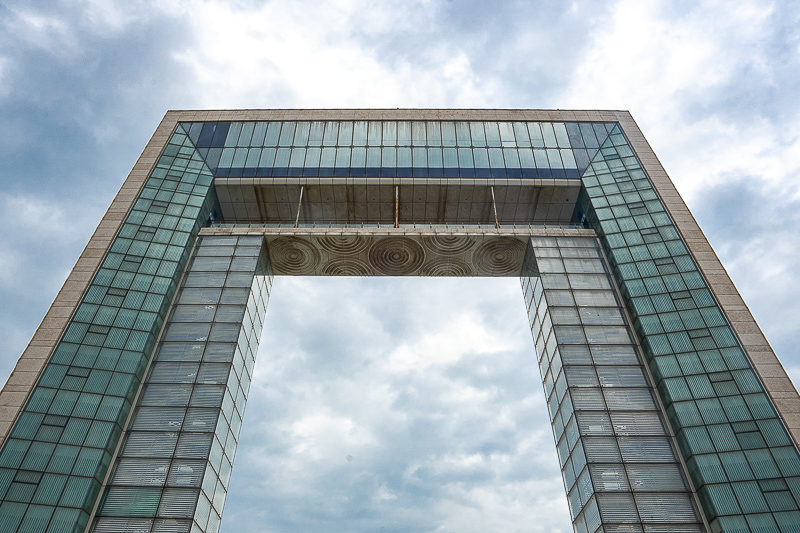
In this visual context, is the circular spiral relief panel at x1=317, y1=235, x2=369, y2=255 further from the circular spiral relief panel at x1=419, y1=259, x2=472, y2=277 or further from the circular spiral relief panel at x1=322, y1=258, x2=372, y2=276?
the circular spiral relief panel at x1=419, y1=259, x2=472, y2=277

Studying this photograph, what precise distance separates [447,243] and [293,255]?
41.7 ft

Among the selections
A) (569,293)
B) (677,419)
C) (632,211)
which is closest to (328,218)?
(569,293)

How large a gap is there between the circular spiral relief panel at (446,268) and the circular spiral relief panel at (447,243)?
4.84ft

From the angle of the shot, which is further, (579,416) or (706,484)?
(579,416)

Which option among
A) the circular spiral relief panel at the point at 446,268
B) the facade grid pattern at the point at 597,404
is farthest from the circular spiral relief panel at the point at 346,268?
the facade grid pattern at the point at 597,404

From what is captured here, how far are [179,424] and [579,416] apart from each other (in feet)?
75.9

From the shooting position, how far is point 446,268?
46938mm

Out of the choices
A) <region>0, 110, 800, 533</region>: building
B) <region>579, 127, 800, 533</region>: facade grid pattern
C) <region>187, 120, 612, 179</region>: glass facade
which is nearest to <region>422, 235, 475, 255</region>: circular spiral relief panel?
<region>0, 110, 800, 533</region>: building

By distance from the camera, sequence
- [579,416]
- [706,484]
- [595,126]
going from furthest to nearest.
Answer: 1. [595,126]
2. [579,416]
3. [706,484]

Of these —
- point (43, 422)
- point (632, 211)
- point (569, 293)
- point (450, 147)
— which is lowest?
point (43, 422)

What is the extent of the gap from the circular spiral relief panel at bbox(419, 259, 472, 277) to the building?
0.18m

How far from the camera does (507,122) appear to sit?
51781 millimetres

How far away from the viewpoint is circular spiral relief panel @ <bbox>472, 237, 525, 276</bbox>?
145 ft

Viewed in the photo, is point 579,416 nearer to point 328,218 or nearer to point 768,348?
point 768,348
